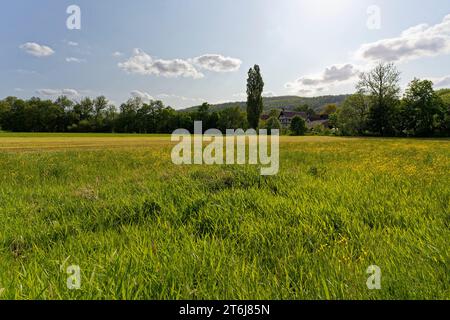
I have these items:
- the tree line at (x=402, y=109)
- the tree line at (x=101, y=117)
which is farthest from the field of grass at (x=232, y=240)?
the tree line at (x=101, y=117)

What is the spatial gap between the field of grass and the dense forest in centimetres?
6773

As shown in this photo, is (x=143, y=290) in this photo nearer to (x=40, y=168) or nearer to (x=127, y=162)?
(x=40, y=168)

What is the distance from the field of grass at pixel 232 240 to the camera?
2430 millimetres

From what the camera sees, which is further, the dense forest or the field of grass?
the dense forest

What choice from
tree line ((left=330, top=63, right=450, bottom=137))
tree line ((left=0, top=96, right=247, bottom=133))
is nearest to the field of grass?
tree line ((left=330, top=63, right=450, bottom=137))

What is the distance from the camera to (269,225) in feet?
12.4

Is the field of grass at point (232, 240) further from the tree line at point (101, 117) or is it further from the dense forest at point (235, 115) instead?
the tree line at point (101, 117)

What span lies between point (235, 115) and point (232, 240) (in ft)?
321

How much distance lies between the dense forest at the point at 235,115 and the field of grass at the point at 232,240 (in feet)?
222

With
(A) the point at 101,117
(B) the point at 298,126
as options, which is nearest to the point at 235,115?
(B) the point at 298,126

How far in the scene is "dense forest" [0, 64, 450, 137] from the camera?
62.8 meters

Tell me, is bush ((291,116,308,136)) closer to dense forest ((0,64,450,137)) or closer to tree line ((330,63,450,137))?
dense forest ((0,64,450,137))
